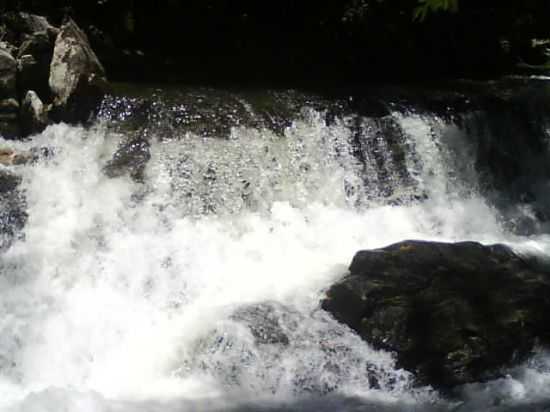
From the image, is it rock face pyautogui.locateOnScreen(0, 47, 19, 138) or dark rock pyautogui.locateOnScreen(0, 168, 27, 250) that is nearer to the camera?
dark rock pyautogui.locateOnScreen(0, 168, 27, 250)

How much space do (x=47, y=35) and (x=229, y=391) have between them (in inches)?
214

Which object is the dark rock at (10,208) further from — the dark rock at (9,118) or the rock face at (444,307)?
the rock face at (444,307)

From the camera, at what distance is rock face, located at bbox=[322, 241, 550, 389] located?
6.60 m

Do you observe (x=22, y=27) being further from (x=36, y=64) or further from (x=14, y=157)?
(x=14, y=157)

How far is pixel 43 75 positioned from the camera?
32.5 feet

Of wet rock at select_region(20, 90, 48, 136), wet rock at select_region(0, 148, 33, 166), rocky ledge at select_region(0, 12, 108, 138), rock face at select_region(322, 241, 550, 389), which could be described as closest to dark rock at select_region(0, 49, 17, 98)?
rocky ledge at select_region(0, 12, 108, 138)

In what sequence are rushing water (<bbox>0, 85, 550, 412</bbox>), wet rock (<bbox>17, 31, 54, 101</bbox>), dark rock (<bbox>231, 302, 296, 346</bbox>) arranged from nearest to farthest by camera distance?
rushing water (<bbox>0, 85, 550, 412</bbox>)
dark rock (<bbox>231, 302, 296, 346</bbox>)
wet rock (<bbox>17, 31, 54, 101</bbox>)

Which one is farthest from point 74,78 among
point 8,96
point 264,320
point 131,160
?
point 264,320

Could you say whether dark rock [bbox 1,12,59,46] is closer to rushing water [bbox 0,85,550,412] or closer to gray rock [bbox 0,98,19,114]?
gray rock [bbox 0,98,19,114]

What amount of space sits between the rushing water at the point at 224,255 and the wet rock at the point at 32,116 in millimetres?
130

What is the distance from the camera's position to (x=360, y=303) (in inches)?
269

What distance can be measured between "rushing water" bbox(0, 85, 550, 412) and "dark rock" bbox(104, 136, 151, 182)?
64mm

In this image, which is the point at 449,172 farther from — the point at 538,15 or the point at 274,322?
the point at 538,15

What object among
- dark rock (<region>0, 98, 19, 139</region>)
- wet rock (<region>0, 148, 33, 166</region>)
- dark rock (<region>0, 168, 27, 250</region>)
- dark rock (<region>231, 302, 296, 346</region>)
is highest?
dark rock (<region>0, 98, 19, 139</region>)
